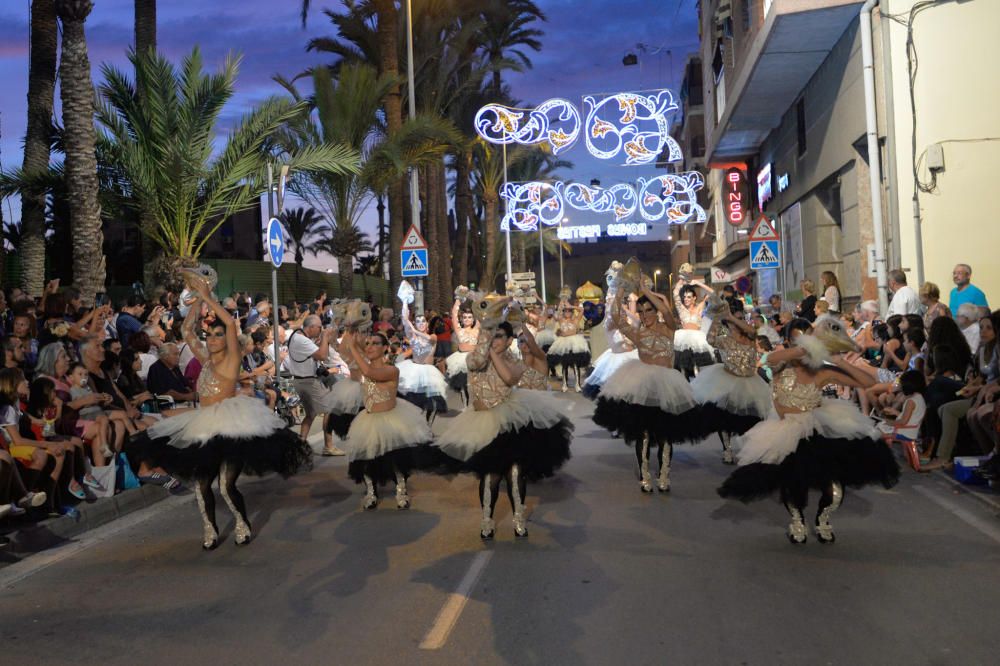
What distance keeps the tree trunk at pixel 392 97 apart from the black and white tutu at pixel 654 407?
1861 centimetres

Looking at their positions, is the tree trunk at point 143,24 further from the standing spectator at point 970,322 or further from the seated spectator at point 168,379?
the standing spectator at point 970,322

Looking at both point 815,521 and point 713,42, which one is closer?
point 815,521

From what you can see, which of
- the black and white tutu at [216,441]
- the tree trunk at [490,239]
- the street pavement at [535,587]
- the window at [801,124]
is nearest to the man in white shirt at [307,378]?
the street pavement at [535,587]

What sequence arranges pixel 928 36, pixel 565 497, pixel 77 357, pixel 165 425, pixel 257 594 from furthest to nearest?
pixel 928 36 → pixel 77 357 → pixel 565 497 → pixel 165 425 → pixel 257 594

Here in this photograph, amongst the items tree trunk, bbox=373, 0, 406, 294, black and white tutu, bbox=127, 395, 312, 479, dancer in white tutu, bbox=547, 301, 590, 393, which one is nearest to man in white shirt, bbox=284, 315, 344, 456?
black and white tutu, bbox=127, 395, 312, 479

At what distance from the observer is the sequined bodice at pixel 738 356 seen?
10.8 metres

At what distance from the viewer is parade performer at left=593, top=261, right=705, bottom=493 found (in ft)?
32.0

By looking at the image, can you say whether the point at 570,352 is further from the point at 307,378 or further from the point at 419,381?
the point at 307,378

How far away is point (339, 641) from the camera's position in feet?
18.4

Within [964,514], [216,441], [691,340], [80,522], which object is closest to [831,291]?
[691,340]

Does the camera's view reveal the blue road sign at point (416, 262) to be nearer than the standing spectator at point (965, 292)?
No

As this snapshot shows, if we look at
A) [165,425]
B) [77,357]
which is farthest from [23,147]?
[165,425]

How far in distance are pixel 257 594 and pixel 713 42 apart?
46.4 m

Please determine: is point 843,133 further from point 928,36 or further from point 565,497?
point 565,497
